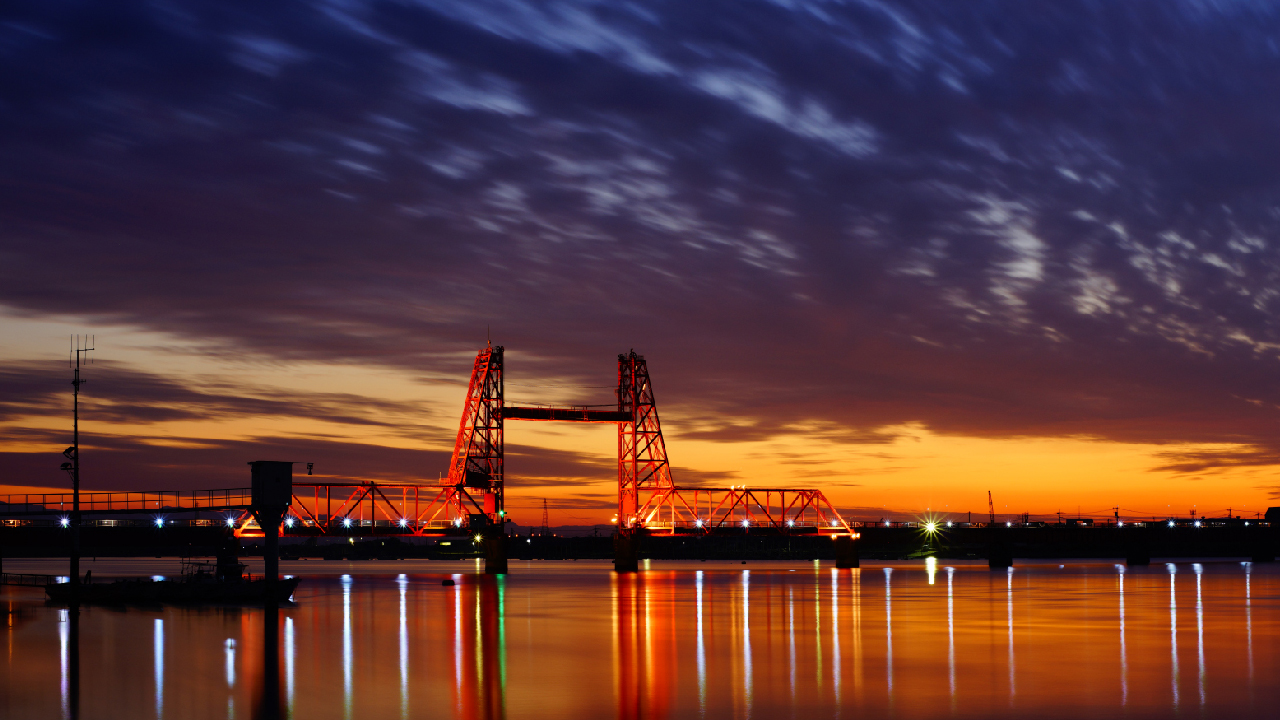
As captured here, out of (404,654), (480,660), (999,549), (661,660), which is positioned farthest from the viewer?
(999,549)

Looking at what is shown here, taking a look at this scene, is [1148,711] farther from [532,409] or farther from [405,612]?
[532,409]

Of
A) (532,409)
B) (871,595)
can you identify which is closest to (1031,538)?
(532,409)

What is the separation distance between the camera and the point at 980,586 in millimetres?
109562

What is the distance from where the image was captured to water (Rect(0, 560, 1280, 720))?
102 ft

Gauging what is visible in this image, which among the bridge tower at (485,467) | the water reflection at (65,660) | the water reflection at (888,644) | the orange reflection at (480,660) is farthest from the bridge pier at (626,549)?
the water reflection at (65,660)

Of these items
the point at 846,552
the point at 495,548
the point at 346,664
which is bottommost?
the point at 846,552

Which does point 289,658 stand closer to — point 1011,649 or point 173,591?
point 1011,649

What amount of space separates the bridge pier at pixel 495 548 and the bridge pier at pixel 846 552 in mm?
48547

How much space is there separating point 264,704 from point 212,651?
14050 millimetres

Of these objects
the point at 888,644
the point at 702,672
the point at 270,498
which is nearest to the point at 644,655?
the point at 702,672

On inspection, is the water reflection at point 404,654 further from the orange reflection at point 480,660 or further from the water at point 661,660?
the orange reflection at point 480,660

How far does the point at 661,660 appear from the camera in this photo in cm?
4219

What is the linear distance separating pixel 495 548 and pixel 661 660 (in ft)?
380

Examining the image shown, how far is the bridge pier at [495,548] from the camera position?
506 ft
